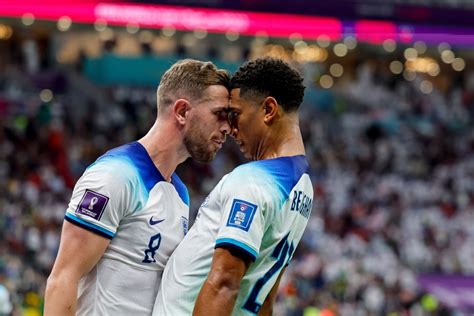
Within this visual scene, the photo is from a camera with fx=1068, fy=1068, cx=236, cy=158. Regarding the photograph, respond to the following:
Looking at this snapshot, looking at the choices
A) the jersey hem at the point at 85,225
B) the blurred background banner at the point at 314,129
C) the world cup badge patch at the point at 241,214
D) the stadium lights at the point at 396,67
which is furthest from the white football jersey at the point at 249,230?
the stadium lights at the point at 396,67

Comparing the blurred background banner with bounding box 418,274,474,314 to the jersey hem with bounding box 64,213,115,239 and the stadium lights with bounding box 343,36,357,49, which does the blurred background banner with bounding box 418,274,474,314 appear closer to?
the stadium lights with bounding box 343,36,357,49

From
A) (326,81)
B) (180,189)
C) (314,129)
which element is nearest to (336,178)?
(314,129)

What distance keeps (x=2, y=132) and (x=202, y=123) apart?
1887 centimetres

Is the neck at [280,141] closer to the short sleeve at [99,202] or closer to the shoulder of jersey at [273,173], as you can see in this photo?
the shoulder of jersey at [273,173]

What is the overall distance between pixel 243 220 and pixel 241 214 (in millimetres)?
26

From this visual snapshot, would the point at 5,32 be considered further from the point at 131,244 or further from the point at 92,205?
the point at 92,205

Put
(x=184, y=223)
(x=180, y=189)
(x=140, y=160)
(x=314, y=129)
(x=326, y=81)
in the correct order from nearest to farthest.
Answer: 1. (x=140, y=160)
2. (x=184, y=223)
3. (x=180, y=189)
4. (x=314, y=129)
5. (x=326, y=81)

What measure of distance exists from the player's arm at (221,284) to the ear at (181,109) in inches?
32.3

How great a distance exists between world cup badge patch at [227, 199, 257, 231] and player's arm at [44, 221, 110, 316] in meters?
0.67

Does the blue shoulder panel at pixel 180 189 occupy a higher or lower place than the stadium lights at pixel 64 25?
lower

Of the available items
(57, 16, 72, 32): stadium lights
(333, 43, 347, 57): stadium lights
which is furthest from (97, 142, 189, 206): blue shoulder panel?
(333, 43, 347, 57): stadium lights

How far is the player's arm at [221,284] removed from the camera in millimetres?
4199

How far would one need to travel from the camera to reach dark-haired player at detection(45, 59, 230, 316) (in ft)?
14.9

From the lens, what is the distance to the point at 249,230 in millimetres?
4230
